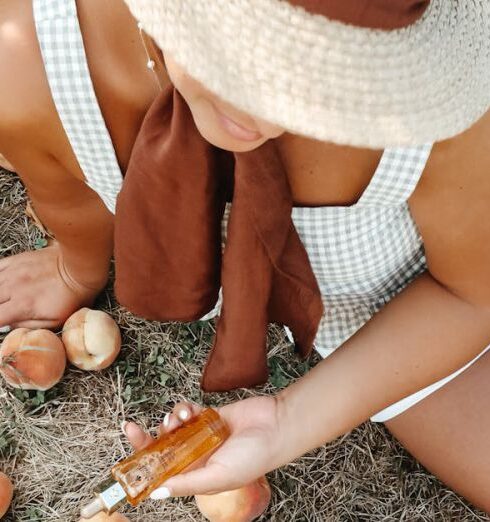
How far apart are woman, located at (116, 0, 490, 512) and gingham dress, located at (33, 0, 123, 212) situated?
0.48ft

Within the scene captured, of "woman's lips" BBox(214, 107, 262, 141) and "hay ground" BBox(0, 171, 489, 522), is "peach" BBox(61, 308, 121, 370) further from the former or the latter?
"woman's lips" BBox(214, 107, 262, 141)

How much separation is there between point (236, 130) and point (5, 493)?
1064mm

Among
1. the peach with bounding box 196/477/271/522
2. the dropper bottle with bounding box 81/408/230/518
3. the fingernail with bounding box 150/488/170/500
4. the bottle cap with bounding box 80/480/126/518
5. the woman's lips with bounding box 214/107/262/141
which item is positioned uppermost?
the woman's lips with bounding box 214/107/262/141

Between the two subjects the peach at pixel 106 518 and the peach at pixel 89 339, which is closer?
the peach at pixel 106 518

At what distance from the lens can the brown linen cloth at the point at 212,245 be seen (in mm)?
857

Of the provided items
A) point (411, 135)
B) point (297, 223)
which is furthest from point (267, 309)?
point (411, 135)

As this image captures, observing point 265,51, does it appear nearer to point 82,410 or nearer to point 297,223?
point 297,223

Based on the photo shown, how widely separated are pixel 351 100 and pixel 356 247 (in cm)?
51

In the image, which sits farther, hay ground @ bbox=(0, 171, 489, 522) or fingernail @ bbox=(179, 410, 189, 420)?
hay ground @ bbox=(0, 171, 489, 522)

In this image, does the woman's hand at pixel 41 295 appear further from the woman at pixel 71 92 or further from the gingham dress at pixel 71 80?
the gingham dress at pixel 71 80

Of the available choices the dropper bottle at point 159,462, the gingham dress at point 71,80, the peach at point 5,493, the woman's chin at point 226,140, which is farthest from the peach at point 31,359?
the woman's chin at point 226,140

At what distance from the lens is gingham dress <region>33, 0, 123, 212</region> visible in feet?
2.96

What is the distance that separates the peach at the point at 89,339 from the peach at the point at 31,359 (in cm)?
3

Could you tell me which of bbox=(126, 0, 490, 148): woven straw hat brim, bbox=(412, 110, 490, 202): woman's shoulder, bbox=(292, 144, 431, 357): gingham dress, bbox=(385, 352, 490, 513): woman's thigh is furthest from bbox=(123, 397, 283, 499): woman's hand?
bbox=(126, 0, 490, 148): woven straw hat brim
